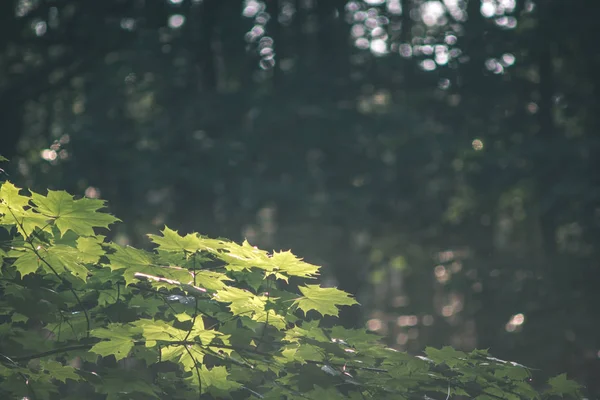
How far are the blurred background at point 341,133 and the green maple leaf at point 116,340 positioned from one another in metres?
8.86

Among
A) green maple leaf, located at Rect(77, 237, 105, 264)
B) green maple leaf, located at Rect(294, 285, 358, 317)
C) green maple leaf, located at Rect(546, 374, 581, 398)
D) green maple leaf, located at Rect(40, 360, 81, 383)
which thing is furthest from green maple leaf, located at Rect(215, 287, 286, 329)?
green maple leaf, located at Rect(546, 374, 581, 398)

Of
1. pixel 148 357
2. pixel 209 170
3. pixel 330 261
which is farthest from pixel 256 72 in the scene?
pixel 148 357

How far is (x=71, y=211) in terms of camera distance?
2662 mm

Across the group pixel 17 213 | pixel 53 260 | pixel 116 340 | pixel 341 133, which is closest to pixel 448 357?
pixel 116 340

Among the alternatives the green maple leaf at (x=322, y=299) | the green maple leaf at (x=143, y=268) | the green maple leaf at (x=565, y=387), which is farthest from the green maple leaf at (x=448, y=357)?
the green maple leaf at (x=143, y=268)

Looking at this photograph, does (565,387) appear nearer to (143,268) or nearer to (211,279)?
(211,279)

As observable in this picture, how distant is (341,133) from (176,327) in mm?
9378

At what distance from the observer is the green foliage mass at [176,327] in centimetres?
282

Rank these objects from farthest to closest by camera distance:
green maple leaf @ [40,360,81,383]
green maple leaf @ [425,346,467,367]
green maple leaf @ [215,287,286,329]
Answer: green maple leaf @ [425,346,467,367] → green maple leaf @ [40,360,81,383] → green maple leaf @ [215,287,286,329]

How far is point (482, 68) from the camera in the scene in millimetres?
12703

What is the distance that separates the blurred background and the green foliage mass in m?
8.53

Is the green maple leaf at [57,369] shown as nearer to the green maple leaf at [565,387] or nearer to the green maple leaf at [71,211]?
the green maple leaf at [71,211]

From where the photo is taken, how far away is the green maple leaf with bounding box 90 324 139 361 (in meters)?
2.82

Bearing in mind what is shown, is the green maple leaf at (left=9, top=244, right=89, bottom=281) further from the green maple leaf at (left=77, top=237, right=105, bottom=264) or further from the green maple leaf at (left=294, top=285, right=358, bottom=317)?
the green maple leaf at (left=294, top=285, right=358, bottom=317)
